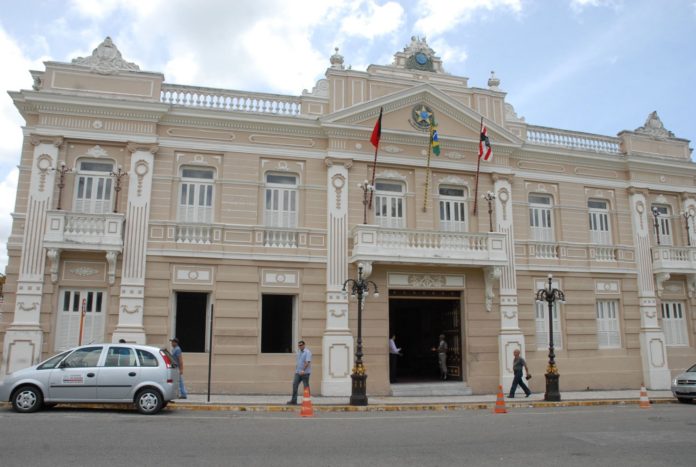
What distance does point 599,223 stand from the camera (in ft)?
77.1

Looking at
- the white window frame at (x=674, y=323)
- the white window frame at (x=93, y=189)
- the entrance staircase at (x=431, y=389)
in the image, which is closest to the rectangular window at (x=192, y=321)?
the white window frame at (x=93, y=189)

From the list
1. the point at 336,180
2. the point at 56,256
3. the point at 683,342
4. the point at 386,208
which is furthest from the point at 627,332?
the point at 56,256

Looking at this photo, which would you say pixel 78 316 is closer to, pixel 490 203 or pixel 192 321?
→ pixel 192 321

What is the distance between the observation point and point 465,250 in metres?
20.2

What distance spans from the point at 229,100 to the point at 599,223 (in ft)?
49.1

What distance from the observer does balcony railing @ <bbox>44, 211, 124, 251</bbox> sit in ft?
57.2

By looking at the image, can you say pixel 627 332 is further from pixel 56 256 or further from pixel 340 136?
pixel 56 256

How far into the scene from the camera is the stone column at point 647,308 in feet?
72.2

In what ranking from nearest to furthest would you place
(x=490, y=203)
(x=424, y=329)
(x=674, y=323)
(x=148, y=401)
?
(x=148, y=401) < (x=490, y=203) < (x=674, y=323) < (x=424, y=329)

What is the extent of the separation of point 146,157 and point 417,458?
14011mm

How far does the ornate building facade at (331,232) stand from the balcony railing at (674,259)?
65 mm

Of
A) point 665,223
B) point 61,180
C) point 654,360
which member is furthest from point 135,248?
point 665,223

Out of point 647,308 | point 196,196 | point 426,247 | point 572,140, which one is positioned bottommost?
point 647,308

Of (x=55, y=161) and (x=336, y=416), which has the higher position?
(x=55, y=161)
